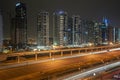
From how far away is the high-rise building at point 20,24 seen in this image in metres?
126

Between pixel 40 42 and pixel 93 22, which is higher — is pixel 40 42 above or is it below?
below

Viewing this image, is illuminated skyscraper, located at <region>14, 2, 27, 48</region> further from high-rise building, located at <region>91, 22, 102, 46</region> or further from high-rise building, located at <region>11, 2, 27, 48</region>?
high-rise building, located at <region>91, 22, 102, 46</region>

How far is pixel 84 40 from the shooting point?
485ft

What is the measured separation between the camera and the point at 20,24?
136125 mm

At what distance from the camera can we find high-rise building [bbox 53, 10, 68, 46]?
5044 inches

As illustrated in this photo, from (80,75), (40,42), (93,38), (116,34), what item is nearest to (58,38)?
(40,42)

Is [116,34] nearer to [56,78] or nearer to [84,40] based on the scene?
[84,40]

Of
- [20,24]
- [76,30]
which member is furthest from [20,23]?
[76,30]

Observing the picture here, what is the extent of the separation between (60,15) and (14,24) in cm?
2499

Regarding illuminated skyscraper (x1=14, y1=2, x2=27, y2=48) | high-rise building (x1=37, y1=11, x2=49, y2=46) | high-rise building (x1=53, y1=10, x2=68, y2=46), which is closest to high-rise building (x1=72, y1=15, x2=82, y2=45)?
high-rise building (x1=53, y1=10, x2=68, y2=46)

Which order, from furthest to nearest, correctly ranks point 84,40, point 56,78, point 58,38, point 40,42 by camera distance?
point 84,40 < point 58,38 < point 40,42 < point 56,78

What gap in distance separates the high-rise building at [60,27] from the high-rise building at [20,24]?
1552 centimetres

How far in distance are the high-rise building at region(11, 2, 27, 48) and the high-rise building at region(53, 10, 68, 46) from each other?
1552 cm

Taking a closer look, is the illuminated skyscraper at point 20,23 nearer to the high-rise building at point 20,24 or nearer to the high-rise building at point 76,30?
the high-rise building at point 20,24
